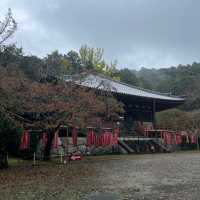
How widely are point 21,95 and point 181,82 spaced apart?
162ft

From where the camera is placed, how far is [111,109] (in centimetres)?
1908

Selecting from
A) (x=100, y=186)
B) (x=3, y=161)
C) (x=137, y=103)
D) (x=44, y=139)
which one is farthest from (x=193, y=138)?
(x=100, y=186)

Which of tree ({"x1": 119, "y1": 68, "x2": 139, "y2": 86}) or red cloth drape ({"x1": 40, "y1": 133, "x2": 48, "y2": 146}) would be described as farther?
tree ({"x1": 119, "y1": 68, "x2": 139, "y2": 86})

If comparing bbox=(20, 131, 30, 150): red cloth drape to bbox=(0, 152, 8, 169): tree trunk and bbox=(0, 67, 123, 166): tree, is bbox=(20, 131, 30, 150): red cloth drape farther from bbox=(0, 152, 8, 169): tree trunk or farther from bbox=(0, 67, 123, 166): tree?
bbox=(0, 152, 8, 169): tree trunk

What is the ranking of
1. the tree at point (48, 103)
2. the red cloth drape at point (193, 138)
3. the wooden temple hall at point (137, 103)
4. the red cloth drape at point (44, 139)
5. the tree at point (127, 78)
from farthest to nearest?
the tree at point (127, 78), the red cloth drape at point (193, 138), the wooden temple hall at point (137, 103), the red cloth drape at point (44, 139), the tree at point (48, 103)

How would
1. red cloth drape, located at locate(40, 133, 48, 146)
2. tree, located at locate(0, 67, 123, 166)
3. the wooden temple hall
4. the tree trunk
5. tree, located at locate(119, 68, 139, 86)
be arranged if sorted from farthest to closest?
tree, located at locate(119, 68, 139, 86) → the wooden temple hall → red cloth drape, located at locate(40, 133, 48, 146) → tree, located at locate(0, 67, 123, 166) → the tree trunk

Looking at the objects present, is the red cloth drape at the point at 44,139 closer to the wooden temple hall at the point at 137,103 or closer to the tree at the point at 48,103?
the tree at the point at 48,103

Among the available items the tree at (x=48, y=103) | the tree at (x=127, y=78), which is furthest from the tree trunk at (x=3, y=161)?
the tree at (x=127, y=78)

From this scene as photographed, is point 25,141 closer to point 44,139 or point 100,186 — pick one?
point 44,139

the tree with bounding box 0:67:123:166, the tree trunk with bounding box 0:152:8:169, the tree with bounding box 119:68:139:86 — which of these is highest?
the tree with bounding box 119:68:139:86

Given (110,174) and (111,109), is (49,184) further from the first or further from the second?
(111,109)

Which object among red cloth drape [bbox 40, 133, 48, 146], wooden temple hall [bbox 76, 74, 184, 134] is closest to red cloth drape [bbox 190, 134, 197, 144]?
wooden temple hall [bbox 76, 74, 184, 134]

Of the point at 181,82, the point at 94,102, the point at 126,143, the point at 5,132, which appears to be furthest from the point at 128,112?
the point at 181,82

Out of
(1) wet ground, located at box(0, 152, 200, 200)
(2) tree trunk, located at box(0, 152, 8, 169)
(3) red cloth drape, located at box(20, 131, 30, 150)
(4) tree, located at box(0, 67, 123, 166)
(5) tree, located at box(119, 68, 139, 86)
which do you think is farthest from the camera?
(5) tree, located at box(119, 68, 139, 86)
